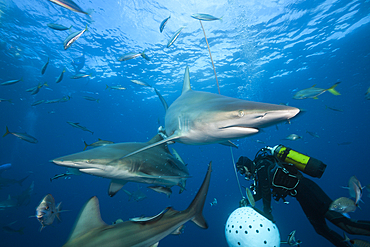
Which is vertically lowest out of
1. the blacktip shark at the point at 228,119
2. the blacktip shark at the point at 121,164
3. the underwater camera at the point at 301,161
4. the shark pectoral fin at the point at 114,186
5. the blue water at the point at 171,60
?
the shark pectoral fin at the point at 114,186

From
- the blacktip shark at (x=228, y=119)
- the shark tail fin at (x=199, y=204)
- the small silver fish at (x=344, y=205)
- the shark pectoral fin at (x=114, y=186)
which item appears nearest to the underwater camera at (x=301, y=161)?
the small silver fish at (x=344, y=205)

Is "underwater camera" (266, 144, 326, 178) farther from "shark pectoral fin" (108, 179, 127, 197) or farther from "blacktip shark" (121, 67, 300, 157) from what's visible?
"shark pectoral fin" (108, 179, 127, 197)

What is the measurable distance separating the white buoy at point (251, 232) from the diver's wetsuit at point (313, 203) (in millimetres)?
295

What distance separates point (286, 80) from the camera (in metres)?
25.3

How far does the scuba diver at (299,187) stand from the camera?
3.48 metres

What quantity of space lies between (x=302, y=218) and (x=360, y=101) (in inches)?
1171

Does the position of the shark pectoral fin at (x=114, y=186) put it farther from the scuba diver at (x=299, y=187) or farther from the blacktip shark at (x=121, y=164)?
the scuba diver at (x=299, y=187)

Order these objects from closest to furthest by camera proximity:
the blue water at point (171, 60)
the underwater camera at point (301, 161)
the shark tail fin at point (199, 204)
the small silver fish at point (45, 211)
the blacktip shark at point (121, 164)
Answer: the blacktip shark at point (121, 164), the shark tail fin at point (199, 204), the small silver fish at point (45, 211), the underwater camera at point (301, 161), the blue water at point (171, 60)

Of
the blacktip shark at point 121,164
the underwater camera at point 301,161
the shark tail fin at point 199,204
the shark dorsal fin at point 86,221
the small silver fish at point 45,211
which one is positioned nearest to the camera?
the shark dorsal fin at point 86,221

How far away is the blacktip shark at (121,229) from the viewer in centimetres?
156

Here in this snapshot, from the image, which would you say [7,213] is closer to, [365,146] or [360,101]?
[360,101]

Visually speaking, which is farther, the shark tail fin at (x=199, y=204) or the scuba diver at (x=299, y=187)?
the scuba diver at (x=299, y=187)

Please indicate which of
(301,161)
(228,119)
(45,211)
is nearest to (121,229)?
(228,119)

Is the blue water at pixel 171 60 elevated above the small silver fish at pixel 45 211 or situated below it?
above
